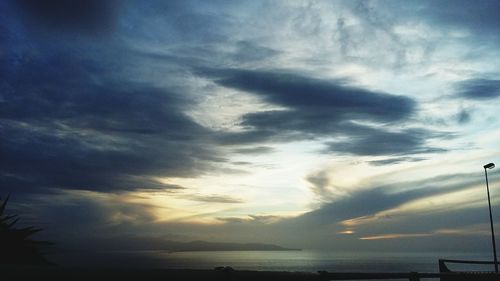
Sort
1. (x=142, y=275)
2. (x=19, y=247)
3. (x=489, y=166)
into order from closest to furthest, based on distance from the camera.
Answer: (x=142, y=275) < (x=19, y=247) < (x=489, y=166)

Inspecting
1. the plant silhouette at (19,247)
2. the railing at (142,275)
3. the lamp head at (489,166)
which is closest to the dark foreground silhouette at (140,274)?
the railing at (142,275)

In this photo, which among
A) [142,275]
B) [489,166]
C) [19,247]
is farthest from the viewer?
[489,166]

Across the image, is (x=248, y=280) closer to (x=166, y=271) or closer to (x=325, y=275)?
(x=166, y=271)

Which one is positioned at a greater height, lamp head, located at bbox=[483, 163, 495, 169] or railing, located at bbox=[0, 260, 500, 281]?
lamp head, located at bbox=[483, 163, 495, 169]

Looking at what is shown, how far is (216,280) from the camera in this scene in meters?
2.72

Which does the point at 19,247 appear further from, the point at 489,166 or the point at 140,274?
the point at 489,166

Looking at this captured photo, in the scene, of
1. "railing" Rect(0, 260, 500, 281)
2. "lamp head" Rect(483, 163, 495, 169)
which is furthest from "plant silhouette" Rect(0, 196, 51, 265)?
"lamp head" Rect(483, 163, 495, 169)

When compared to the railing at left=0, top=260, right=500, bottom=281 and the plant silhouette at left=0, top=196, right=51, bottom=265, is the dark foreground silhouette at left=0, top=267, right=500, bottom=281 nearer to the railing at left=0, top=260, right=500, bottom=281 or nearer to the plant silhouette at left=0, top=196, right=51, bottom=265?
the railing at left=0, top=260, right=500, bottom=281

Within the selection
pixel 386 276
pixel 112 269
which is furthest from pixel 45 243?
pixel 386 276

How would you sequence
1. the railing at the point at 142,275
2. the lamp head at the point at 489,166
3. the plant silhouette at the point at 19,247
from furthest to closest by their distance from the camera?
the lamp head at the point at 489,166 → the plant silhouette at the point at 19,247 → the railing at the point at 142,275

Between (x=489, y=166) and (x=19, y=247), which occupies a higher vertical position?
(x=489, y=166)

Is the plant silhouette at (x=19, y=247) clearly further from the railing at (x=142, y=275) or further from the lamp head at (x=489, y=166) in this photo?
the lamp head at (x=489, y=166)

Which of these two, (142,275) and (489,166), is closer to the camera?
(142,275)

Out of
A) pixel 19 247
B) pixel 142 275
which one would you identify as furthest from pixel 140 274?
pixel 19 247
